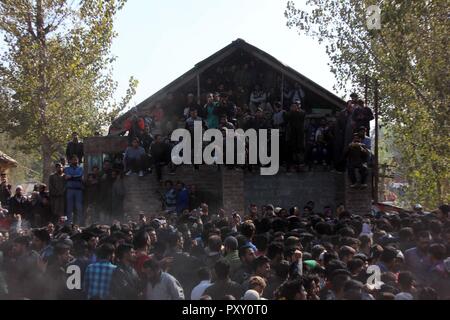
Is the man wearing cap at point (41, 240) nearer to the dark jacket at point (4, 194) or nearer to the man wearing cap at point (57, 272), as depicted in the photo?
the man wearing cap at point (57, 272)

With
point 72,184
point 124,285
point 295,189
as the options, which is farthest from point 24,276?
point 295,189

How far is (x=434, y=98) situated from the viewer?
1978 cm

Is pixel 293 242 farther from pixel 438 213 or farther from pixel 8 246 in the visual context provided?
pixel 438 213

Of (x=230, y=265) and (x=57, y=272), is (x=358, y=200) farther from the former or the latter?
(x=57, y=272)

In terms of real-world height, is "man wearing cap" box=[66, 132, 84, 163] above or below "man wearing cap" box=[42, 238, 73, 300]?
above

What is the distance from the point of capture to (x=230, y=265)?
386 inches

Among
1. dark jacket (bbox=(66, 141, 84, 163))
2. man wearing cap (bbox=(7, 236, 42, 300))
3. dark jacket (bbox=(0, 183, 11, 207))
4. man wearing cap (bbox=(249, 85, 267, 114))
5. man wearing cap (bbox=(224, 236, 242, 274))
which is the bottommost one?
man wearing cap (bbox=(7, 236, 42, 300))

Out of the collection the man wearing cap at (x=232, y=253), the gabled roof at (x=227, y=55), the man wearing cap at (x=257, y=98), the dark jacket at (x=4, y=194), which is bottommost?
the man wearing cap at (x=232, y=253)

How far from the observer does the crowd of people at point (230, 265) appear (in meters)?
8.53

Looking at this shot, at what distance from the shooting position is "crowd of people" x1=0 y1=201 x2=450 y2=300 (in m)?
8.53

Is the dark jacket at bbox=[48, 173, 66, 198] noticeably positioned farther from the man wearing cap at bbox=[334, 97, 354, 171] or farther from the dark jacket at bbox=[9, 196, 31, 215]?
the man wearing cap at bbox=[334, 97, 354, 171]

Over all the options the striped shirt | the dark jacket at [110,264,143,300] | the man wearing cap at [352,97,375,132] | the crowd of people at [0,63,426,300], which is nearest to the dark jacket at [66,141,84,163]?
the crowd of people at [0,63,426,300]

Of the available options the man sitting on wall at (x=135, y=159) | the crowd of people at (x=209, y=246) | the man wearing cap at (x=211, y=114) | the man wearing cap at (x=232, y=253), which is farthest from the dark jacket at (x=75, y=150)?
the man wearing cap at (x=232, y=253)
